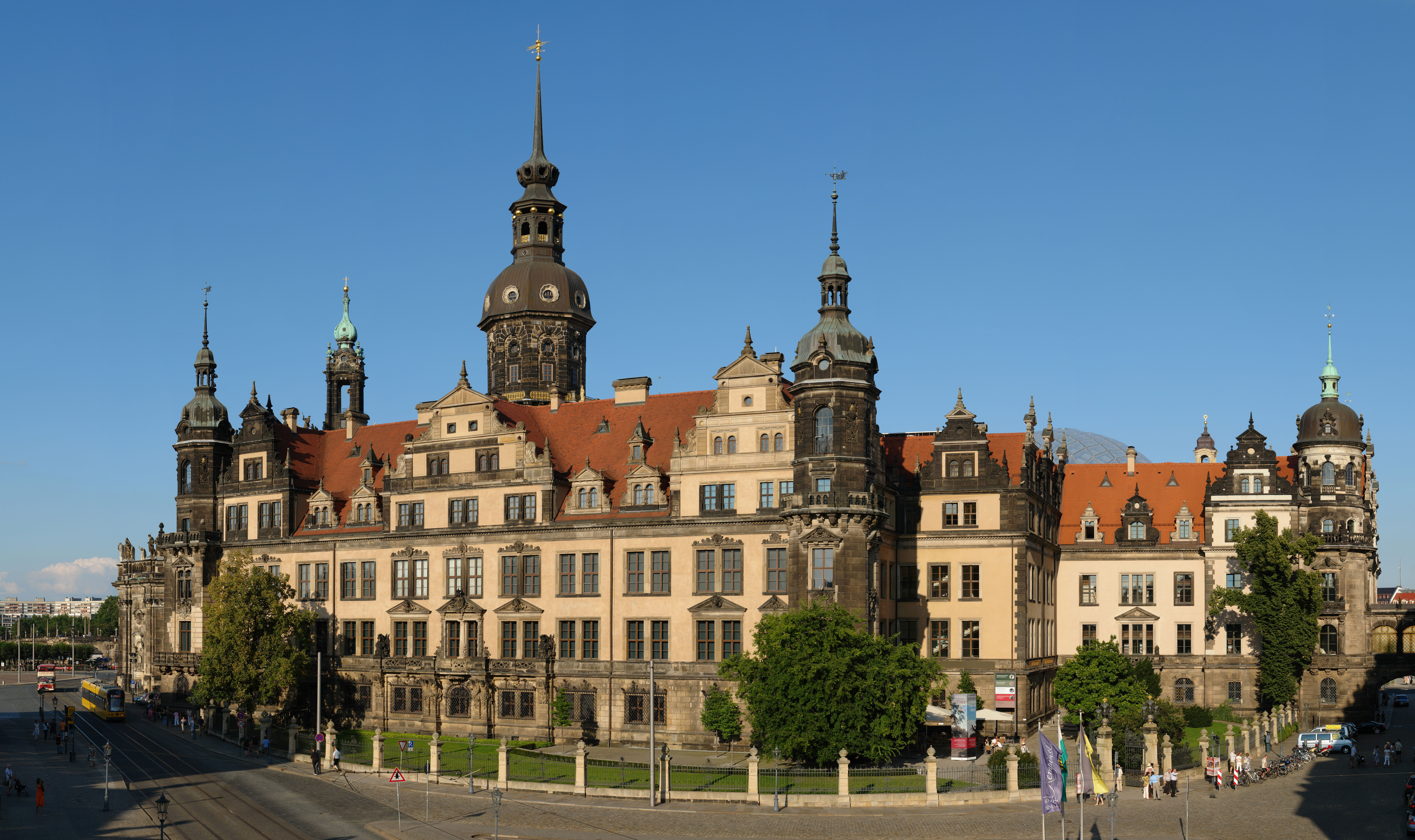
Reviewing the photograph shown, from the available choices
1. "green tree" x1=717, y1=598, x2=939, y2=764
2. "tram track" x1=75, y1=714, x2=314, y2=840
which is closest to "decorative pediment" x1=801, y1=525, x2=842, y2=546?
"green tree" x1=717, y1=598, x2=939, y2=764

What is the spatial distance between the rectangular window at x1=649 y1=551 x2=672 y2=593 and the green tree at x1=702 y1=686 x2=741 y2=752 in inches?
298

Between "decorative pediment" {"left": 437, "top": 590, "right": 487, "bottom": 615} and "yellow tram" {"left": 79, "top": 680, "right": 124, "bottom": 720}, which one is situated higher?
"decorative pediment" {"left": 437, "top": 590, "right": 487, "bottom": 615}

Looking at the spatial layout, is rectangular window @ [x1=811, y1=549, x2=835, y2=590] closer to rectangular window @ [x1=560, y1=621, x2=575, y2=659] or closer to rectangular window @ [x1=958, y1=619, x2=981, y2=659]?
rectangular window @ [x1=958, y1=619, x2=981, y2=659]

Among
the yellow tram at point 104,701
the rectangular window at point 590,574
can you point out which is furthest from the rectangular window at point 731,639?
the yellow tram at point 104,701

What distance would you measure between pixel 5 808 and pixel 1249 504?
79309 millimetres

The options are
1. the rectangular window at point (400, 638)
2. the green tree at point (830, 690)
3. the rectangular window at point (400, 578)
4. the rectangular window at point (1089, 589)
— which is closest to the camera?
the green tree at point (830, 690)

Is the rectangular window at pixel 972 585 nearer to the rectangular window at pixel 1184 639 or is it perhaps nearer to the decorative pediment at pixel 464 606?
the rectangular window at pixel 1184 639

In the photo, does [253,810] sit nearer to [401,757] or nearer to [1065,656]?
[401,757]

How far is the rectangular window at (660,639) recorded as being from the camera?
78.0 meters

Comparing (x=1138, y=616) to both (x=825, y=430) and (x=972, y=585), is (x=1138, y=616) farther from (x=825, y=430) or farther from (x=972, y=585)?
(x=825, y=430)

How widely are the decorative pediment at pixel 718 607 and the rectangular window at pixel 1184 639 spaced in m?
38.5

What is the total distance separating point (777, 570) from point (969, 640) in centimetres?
1443

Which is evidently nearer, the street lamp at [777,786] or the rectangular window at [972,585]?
the street lamp at [777,786]

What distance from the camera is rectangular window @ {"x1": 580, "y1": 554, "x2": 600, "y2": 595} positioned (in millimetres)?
80375
